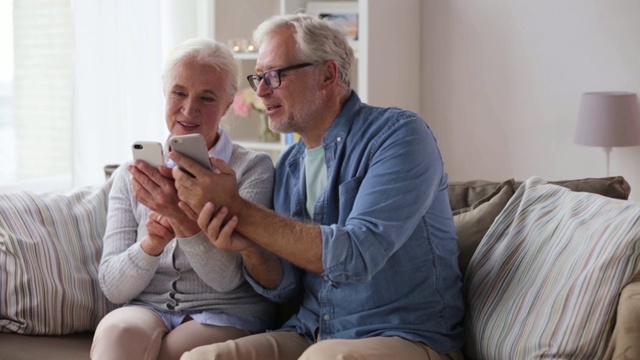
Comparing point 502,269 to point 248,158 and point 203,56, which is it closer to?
point 248,158

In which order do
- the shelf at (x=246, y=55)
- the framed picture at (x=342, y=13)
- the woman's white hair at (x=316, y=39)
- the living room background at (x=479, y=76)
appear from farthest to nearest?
the shelf at (x=246, y=55) < the framed picture at (x=342, y=13) < the living room background at (x=479, y=76) < the woman's white hair at (x=316, y=39)

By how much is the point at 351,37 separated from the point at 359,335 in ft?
7.83

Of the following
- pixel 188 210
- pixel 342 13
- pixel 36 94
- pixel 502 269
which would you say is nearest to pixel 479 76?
pixel 342 13

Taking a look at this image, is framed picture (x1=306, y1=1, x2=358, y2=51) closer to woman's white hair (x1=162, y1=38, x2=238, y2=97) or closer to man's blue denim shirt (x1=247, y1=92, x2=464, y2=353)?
woman's white hair (x1=162, y1=38, x2=238, y2=97)

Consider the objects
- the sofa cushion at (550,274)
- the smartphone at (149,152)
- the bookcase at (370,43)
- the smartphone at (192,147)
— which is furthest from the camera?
the bookcase at (370,43)

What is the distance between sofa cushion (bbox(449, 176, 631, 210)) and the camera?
234 cm

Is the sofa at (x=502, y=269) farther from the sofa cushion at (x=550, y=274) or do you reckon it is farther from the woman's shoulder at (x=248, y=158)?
the woman's shoulder at (x=248, y=158)

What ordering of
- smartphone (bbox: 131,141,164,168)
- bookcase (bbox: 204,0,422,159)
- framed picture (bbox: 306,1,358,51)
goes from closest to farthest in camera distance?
smartphone (bbox: 131,141,164,168) < bookcase (bbox: 204,0,422,159) < framed picture (bbox: 306,1,358,51)

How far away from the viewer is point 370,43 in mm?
4090

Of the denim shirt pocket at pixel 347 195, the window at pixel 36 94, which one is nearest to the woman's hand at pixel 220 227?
the denim shirt pocket at pixel 347 195

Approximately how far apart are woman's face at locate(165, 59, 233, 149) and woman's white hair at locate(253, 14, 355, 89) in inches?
7.5

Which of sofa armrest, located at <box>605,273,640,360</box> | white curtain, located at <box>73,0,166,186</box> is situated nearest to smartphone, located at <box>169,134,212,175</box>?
sofa armrest, located at <box>605,273,640,360</box>

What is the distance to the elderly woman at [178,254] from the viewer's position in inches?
86.7

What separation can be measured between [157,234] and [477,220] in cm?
79
